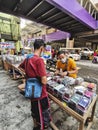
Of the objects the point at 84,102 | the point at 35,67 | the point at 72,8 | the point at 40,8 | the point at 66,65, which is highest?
the point at 72,8

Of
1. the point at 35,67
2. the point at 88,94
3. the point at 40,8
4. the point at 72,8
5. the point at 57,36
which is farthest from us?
the point at 57,36

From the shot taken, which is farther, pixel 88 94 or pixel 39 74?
pixel 88 94

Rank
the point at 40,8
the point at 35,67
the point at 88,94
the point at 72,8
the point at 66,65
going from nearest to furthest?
the point at 35,67 < the point at 88,94 < the point at 66,65 < the point at 40,8 < the point at 72,8

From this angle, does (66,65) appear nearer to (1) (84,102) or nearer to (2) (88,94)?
(2) (88,94)

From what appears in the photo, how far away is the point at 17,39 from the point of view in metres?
6.71

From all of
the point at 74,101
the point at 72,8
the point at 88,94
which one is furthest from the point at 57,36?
the point at 74,101

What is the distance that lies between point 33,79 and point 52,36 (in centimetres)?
1221

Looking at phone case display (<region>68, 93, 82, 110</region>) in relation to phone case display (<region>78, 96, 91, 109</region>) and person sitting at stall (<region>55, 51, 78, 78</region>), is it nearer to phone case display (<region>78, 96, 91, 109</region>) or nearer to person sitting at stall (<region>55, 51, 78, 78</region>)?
phone case display (<region>78, 96, 91, 109</region>)

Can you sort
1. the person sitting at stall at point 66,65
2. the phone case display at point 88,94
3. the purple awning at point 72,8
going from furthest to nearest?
the purple awning at point 72,8 < the person sitting at stall at point 66,65 < the phone case display at point 88,94

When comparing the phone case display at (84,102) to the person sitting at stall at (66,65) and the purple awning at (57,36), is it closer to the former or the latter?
the person sitting at stall at (66,65)

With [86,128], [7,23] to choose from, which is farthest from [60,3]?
[7,23]

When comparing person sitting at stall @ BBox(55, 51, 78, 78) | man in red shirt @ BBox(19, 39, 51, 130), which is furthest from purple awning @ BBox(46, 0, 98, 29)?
man in red shirt @ BBox(19, 39, 51, 130)

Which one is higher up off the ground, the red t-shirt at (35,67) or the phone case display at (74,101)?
the red t-shirt at (35,67)

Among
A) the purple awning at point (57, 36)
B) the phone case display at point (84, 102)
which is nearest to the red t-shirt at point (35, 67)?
the phone case display at point (84, 102)
